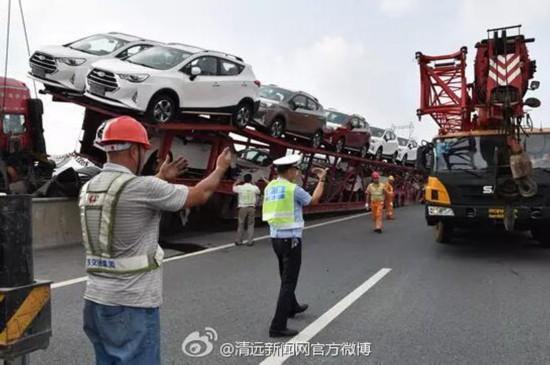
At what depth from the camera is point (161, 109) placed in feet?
36.3

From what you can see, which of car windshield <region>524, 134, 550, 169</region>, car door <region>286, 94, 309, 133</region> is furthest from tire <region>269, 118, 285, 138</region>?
car windshield <region>524, 134, 550, 169</region>

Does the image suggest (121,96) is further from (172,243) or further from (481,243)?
(481,243)

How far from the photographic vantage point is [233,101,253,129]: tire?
1298 centimetres

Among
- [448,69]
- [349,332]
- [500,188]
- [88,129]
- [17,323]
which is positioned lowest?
[349,332]

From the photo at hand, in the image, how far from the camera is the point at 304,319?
584cm

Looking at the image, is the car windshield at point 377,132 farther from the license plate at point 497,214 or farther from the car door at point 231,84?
the license plate at point 497,214

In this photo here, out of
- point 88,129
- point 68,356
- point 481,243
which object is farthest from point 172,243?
point 68,356

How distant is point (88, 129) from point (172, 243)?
10.6 feet

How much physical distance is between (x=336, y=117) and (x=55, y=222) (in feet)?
38.5

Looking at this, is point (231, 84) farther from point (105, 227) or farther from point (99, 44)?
point (105, 227)

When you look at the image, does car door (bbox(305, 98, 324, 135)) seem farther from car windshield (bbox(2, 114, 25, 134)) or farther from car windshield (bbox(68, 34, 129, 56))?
car windshield (bbox(2, 114, 25, 134))

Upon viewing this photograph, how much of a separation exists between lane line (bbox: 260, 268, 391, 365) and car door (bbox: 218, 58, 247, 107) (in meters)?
6.03

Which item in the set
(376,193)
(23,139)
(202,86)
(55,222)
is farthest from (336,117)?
(55,222)

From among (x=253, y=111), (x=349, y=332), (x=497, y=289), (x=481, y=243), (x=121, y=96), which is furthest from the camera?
(x=253, y=111)
